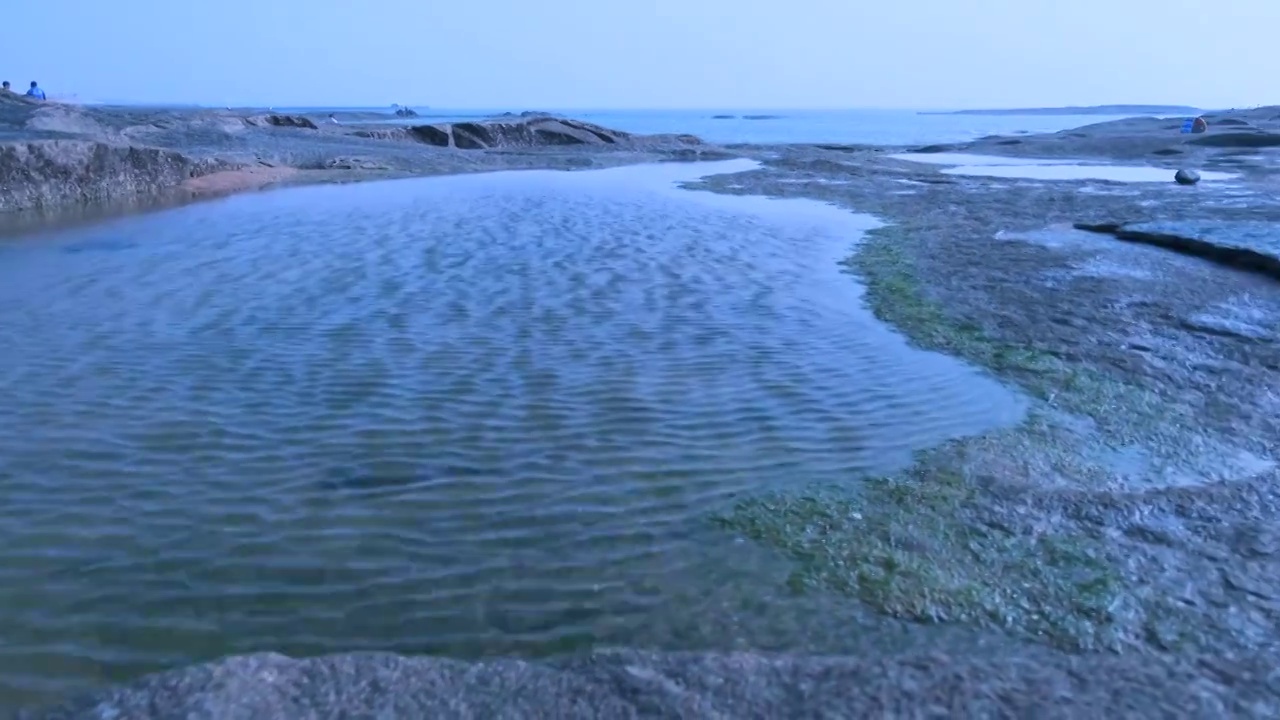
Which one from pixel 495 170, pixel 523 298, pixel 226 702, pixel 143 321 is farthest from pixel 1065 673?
pixel 495 170

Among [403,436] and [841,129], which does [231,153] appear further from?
[841,129]

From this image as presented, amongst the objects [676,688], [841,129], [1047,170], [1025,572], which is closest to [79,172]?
[676,688]

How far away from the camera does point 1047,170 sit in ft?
94.9

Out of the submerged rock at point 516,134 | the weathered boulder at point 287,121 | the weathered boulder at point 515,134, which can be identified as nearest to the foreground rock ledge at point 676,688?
the weathered boulder at point 515,134

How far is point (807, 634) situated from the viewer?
4.09 metres

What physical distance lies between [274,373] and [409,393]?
1099 mm

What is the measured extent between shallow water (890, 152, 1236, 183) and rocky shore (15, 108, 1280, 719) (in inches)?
670

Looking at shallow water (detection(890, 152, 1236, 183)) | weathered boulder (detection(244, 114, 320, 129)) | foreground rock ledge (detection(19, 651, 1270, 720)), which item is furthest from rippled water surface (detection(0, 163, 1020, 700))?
weathered boulder (detection(244, 114, 320, 129))

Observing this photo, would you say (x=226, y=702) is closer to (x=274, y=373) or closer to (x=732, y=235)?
(x=274, y=373)

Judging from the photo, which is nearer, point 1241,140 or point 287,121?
point 1241,140

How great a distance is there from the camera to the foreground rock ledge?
11.4 feet

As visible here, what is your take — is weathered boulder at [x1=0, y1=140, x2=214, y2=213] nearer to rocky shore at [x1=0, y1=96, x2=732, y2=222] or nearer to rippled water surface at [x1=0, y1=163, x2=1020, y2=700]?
rocky shore at [x1=0, y1=96, x2=732, y2=222]

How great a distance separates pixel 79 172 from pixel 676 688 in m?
16.1

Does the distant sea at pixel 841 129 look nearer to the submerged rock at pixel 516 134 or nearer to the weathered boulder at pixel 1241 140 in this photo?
the submerged rock at pixel 516 134
